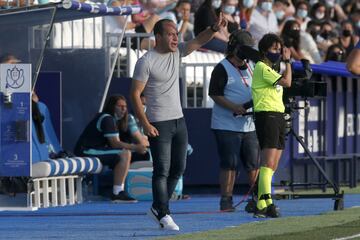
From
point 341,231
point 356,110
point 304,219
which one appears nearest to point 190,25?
point 356,110

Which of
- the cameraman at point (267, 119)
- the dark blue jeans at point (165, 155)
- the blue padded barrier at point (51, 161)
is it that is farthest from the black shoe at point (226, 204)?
the dark blue jeans at point (165, 155)

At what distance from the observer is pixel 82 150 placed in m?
20.2

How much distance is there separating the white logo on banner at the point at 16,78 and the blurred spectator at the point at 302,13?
510 inches

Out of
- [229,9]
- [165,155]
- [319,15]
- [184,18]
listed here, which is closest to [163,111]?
[165,155]

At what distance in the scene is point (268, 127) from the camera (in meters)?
16.3

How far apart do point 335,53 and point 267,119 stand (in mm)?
10274

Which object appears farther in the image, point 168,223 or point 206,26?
point 206,26

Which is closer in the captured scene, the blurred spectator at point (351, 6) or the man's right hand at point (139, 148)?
the man's right hand at point (139, 148)

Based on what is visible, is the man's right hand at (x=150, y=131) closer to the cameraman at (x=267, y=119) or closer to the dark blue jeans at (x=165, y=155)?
the dark blue jeans at (x=165, y=155)

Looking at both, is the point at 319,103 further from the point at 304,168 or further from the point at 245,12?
the point at 245,12

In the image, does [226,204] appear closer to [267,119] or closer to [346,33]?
[267,119]

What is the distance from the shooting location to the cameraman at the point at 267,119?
642 inches

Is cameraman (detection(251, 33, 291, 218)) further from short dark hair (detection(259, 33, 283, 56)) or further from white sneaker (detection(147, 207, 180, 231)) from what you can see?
white sneaker (detection(147, 207, 180, 231))

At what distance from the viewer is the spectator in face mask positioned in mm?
29317
